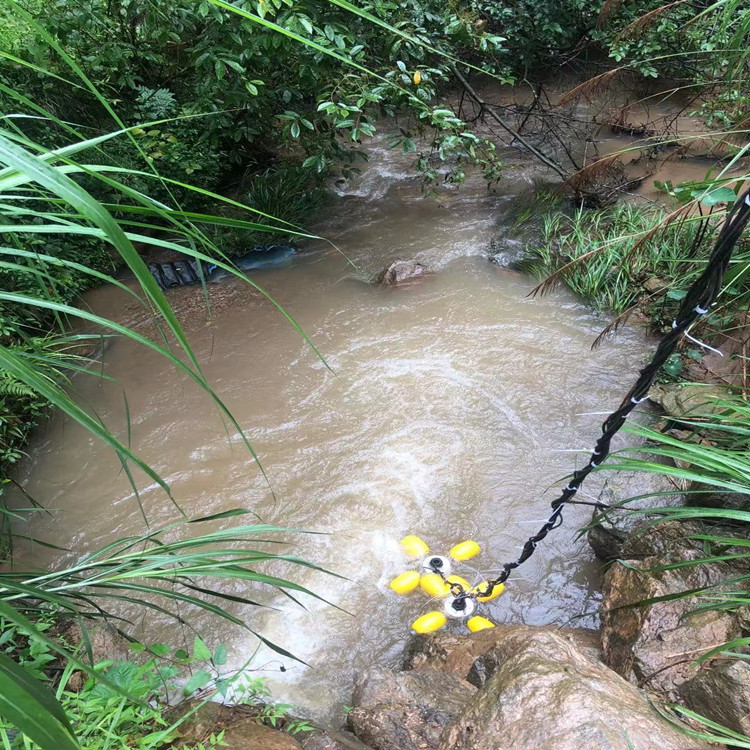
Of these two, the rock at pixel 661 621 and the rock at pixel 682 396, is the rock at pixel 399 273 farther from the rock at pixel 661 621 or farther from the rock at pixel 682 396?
the rock at pixel 661 621

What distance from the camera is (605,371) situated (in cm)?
403

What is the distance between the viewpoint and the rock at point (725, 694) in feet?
4.99

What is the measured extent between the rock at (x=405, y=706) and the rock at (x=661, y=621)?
26.0 inches

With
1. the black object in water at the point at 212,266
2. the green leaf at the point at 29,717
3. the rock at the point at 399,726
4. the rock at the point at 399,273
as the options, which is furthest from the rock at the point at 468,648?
the black object in water at the point at 212,266

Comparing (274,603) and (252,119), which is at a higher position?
(252,119)

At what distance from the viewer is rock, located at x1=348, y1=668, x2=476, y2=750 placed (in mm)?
1858

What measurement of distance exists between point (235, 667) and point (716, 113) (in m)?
6.17

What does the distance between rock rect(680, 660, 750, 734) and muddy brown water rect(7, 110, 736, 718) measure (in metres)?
0.96

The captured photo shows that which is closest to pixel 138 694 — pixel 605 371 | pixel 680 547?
pixel 680 547

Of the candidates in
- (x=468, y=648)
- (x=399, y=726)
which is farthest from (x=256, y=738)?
(x=468, y=648)

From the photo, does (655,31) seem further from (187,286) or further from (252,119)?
(187,286)

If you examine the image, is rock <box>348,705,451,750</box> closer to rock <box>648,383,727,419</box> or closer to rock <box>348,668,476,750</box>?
rock <box>348,668,476,750</box>

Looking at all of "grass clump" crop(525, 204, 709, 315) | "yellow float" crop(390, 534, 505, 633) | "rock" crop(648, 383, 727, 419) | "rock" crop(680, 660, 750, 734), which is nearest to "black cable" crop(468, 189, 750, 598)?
"rock" crop(680, 660, 750, 734)

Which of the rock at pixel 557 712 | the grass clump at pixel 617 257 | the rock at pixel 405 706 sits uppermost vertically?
the grass clump at pixel 617 257
